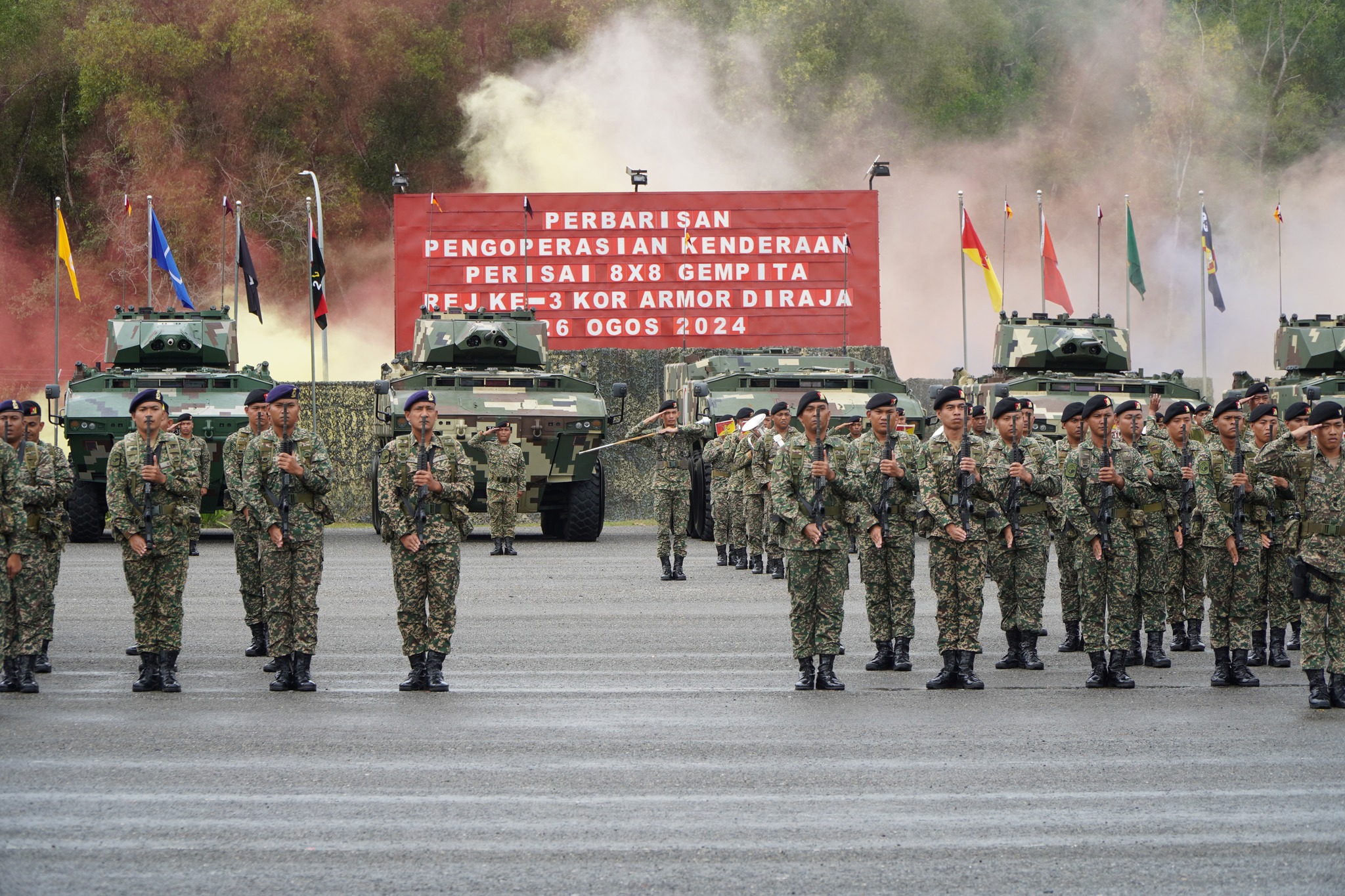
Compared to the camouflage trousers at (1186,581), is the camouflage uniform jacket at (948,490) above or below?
above

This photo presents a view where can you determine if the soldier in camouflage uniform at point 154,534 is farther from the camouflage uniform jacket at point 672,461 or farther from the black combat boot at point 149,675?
the camouflage uniform jacket at point 672,461

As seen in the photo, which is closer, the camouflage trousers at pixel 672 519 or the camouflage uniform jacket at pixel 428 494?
the camouflage uniform jacket at pixel 428 494

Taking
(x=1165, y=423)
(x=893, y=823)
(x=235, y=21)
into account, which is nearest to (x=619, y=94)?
(x=235, y=21)

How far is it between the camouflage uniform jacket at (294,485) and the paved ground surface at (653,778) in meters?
0.99

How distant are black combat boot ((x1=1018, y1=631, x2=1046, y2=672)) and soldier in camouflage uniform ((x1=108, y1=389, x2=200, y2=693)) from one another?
209 inches

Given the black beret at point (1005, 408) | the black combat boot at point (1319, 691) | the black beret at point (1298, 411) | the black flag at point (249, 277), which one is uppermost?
the black flag at point (249, 277)

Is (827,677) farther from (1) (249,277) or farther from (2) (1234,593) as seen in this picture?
(1) (249,277)

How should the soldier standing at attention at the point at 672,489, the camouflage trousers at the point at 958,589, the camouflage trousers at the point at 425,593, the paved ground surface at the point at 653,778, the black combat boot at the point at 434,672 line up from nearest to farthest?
the paved ground surface at the point at 653,778 < the black combat boot at the point at 434,672 < the camouflage trousers at the point at 425,593 < the camouflage trousers at the point at 958,589 < the soldier standing at attention at the point at 672,489

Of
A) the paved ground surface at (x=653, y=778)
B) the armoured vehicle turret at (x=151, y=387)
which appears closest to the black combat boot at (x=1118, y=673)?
the paved ground surface at (x=653, y=778)

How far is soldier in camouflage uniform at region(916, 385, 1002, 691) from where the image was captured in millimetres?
10914

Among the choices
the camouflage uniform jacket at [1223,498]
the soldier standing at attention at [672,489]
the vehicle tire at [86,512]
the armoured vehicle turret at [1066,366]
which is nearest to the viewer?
the camouflage uniform jacket at [1223,498]

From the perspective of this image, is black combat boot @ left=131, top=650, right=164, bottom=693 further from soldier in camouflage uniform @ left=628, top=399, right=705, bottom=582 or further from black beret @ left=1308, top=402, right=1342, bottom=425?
soldier in camouflage uniform @ left=628, top=399, right=705, bottom=582

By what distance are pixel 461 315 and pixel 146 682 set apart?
1566 cm

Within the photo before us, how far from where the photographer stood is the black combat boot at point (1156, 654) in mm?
11914
